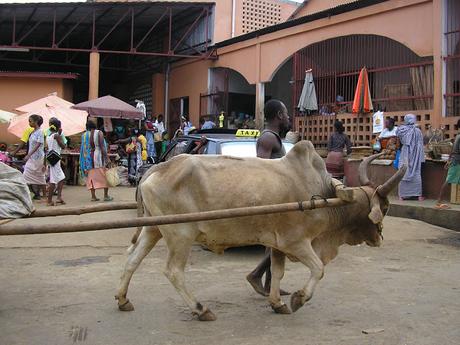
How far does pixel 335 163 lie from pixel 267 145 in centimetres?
755

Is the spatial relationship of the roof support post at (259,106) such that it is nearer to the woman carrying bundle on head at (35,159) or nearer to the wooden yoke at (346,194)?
the woman carrying bundle on head at (35,159)

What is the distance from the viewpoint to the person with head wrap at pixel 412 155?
10.7 metres

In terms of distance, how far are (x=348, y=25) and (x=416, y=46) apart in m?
2.17

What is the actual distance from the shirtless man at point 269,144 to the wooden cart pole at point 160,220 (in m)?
1.13

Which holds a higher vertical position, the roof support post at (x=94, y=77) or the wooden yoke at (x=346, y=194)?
the roof support post at (x=94, y=77)

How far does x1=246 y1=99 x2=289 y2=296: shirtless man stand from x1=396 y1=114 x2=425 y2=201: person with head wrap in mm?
6183

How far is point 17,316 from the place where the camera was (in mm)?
4363

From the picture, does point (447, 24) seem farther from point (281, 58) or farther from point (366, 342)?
point (366, 342)

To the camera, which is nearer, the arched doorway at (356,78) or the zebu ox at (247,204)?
the zebu ox at (247,204)

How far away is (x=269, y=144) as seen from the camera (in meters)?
5.05

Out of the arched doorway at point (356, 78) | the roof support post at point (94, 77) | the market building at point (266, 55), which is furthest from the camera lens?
the roof support post at point (94, 77)

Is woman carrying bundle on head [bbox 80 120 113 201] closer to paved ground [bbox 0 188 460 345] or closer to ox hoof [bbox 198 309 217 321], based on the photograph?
paved ground [bbox 0 188 460 345]

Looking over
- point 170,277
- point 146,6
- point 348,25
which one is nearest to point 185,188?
point 170,277

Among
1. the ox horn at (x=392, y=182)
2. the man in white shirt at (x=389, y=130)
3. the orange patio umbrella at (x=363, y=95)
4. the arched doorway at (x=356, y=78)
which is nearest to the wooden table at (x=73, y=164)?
the arched doorway at (x=356, y=78)
